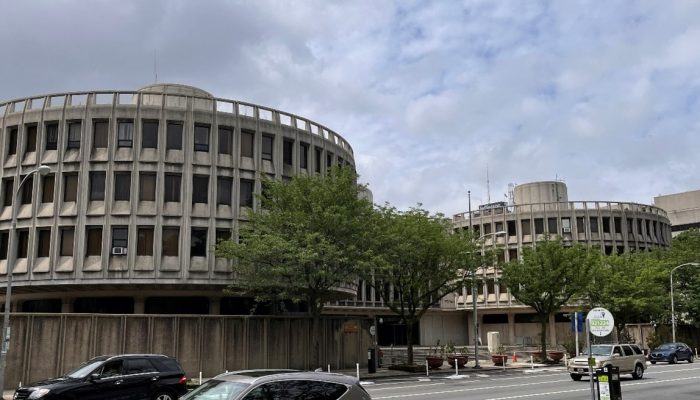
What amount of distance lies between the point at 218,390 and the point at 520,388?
1887 centimetres

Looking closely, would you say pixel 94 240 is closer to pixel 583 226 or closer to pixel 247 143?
pixel 247 143

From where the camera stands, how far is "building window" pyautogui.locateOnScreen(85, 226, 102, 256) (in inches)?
1400

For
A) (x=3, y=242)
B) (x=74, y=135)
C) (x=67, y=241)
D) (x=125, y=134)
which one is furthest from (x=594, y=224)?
(x=3, y=242)

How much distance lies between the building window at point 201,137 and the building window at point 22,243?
34.6 ft

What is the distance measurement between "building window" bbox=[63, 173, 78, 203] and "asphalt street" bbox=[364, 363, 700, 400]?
19698 mm

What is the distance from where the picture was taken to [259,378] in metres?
8.42

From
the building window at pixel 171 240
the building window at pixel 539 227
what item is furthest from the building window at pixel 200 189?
the building window at pixel 539 227

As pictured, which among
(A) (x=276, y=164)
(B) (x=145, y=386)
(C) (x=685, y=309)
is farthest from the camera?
(C) (x=685, y=309)

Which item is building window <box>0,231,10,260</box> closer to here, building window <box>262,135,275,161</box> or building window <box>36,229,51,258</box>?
building window <box>36,229,51,258</box>

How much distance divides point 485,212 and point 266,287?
1965 inches

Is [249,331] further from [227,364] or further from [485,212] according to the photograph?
[485,212]

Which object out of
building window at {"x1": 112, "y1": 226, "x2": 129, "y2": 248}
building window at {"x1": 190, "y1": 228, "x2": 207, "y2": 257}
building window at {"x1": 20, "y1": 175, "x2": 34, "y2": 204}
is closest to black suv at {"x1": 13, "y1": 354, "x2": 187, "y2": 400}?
building window at {"x1": 190, "y1": 228, "x2": 207, "y2": 257}

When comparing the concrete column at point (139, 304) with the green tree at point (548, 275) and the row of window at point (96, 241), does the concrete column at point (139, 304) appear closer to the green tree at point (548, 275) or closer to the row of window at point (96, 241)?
the row of window at point (96, 241)

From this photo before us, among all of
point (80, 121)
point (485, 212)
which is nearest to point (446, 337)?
point (485, 212)
